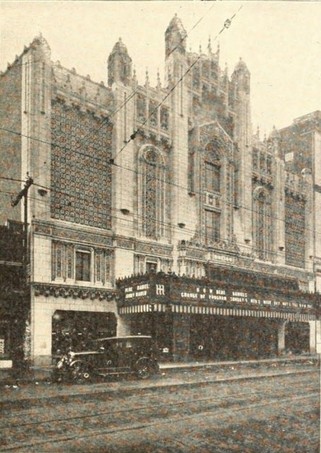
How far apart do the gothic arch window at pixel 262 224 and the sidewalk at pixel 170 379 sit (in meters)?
3.33

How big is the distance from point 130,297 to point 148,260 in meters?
2.06

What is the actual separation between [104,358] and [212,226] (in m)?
8.20

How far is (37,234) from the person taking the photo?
35.0 feet

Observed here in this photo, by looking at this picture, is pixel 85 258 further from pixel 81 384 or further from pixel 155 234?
pixel 81 384

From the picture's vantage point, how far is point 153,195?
496 inches

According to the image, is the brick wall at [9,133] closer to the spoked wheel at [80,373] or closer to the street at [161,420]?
Answer: the spoked wheel at [80,373]

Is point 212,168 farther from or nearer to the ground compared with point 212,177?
farther from the ground

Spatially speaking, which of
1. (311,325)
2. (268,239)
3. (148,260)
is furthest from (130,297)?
(311,325)

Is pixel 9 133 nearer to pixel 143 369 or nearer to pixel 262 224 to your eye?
pixel 143 369

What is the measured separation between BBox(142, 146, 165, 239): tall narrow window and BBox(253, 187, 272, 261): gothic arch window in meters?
2.62

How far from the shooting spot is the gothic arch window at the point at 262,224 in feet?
44.3

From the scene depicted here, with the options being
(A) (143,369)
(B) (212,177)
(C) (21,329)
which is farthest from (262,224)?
(C) (21,329)

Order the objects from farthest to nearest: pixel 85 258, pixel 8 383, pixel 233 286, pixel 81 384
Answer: pixel 233 286 < pixel 85 258 < pixel 8 383 < pixel 81 384

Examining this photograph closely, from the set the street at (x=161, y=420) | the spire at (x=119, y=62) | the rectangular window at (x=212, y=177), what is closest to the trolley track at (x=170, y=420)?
the street at (x=161, y=420)
